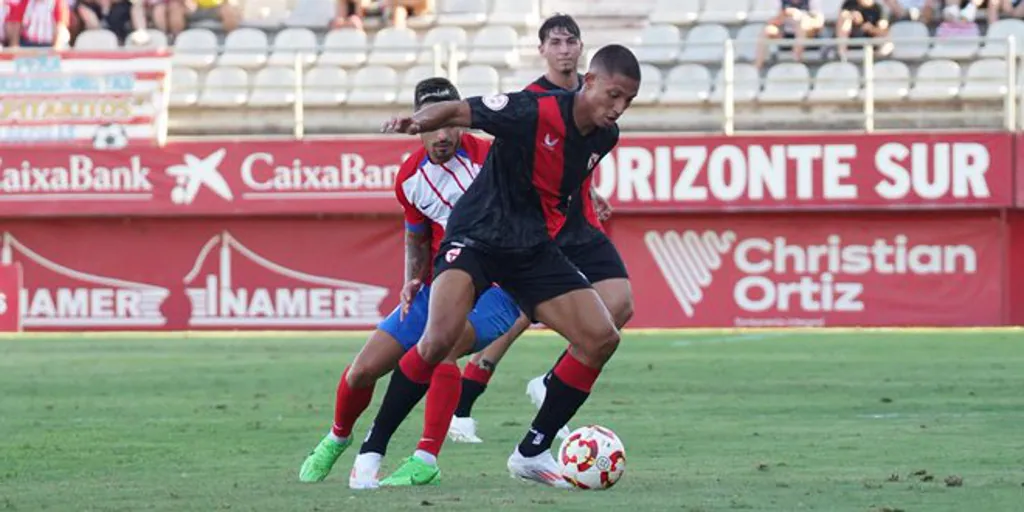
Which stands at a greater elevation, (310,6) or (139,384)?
(310,6)

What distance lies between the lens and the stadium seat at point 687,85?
2747 centimetres

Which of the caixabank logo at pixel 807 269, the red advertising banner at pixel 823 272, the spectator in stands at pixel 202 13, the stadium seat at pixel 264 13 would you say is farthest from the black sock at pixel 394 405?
the stadium seat at pixel 264 13

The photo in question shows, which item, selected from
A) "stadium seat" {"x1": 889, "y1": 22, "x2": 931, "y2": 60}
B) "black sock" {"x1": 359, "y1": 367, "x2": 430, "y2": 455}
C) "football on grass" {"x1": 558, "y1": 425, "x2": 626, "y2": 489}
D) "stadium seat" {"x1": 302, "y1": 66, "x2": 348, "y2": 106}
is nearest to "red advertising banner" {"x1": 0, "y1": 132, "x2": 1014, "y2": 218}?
"stadium seat" {"x1": 302, "y1": 66, "x2": 348, "y2": 106}

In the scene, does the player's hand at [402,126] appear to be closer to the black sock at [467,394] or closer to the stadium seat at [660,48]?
the black sock at [467,394]

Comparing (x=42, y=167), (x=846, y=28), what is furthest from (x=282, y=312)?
(x=846, y=28)

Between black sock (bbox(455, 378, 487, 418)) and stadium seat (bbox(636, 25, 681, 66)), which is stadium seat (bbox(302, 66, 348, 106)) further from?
black sock (bbox(455, 378, 487, 418))

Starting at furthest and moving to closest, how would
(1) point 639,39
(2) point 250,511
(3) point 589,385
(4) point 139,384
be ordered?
(1) point 639,39, (4) point 139,384, (3) point 589,385, (2) point 250,511

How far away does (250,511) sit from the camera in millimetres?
7234

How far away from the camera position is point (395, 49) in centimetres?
2894

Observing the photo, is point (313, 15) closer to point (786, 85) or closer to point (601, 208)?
point (786, 85)

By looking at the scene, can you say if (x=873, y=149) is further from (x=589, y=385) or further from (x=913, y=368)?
(x=589, y=385)

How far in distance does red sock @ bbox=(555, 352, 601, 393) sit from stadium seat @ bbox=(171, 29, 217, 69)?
20080 millimetres

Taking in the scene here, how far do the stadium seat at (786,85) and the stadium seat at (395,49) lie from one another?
505 cm

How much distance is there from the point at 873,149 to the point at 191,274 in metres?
9.30
